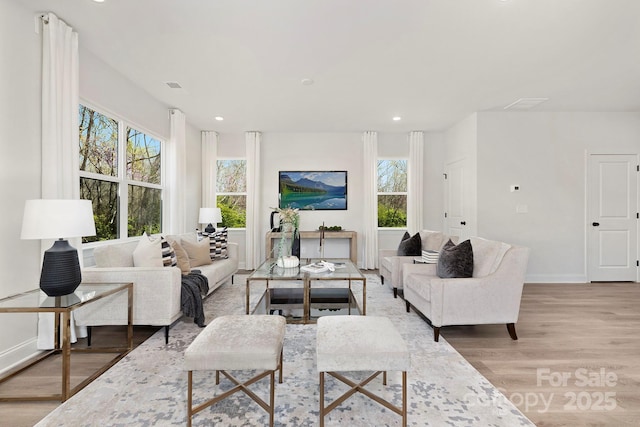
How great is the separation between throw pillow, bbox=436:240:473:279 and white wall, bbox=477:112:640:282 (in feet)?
7.21

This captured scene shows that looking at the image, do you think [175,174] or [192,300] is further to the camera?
[175,174]

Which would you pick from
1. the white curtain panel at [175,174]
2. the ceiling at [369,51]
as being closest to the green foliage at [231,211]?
the white curtain panel at [175,174]

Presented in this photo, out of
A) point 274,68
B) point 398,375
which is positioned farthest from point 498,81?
point 398,375

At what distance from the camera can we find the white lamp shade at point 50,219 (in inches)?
74.9

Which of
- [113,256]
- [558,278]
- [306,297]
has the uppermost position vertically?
[113,256]

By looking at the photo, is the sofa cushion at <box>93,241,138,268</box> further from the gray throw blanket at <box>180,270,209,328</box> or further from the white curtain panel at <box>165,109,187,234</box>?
the white curtain panel at <box>165,109,187,234</box>

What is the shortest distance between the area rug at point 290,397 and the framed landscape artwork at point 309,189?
12.0 ft

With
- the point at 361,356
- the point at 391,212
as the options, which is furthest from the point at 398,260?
the point at 361,356

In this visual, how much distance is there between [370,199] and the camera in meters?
5.81

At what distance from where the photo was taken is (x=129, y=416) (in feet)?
5.36

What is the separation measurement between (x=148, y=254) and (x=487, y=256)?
3.22 meters

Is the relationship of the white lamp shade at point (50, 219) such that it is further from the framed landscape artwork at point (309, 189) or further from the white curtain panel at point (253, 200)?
the framed landscape artwork at point (309, 189)

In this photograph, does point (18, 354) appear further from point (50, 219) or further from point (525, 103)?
point (525, 103)

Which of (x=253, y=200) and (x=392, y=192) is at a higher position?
(x=392, y=192)
